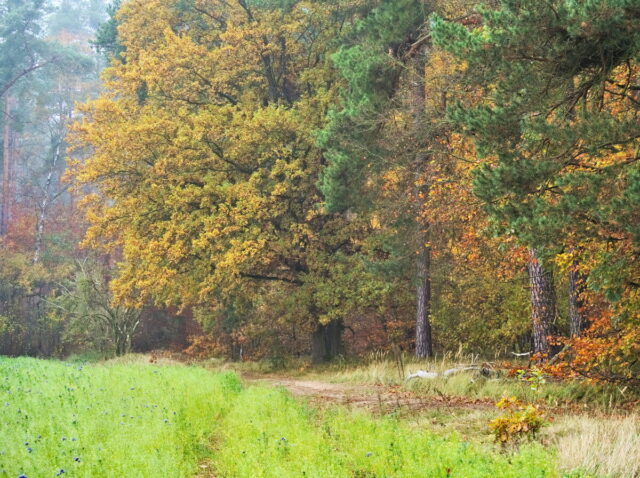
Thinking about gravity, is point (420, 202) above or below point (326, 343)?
above

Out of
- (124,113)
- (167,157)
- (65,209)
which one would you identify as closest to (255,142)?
(167,157)

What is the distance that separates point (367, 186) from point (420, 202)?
2.28 metres

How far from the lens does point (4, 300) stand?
35.8 metres

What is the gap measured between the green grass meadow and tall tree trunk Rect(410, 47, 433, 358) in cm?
770

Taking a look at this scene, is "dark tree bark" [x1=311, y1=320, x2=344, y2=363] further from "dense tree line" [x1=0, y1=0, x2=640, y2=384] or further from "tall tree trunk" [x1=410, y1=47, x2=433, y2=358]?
"tall tree trunk" [x1=410, y1=47, x2=433, y2=358]

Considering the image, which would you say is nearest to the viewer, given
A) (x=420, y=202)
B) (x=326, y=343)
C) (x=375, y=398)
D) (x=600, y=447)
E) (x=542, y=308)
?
(x=600, y=447)

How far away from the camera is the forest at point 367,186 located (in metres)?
8.09

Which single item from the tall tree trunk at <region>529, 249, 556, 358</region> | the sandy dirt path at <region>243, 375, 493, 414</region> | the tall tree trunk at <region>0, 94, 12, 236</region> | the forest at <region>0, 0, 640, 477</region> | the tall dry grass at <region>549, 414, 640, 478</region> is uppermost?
the tall tree trunk at <region>0, 94, 12, 236</region>

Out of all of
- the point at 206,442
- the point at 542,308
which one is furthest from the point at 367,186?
the point at 206,442

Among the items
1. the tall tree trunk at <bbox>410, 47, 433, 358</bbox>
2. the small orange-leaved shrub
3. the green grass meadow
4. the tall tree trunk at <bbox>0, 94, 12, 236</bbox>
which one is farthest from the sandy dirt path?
the tall tree trunk at <bbox>0, 94, 12, 236</bbox>

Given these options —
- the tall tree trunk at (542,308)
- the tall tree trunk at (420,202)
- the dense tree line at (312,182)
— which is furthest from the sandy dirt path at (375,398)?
the tall tree trunk at (420,202)

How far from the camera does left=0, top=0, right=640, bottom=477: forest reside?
26.6 ft

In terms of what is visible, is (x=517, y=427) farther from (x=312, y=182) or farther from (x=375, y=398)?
(x=312, y=182)

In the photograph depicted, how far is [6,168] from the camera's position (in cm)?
4359
